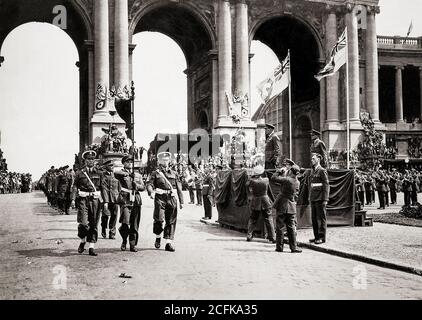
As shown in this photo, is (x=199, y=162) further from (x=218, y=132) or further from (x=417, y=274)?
(x=417, y=274)

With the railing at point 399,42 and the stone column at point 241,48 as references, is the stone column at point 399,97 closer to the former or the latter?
the railing at point 399,42

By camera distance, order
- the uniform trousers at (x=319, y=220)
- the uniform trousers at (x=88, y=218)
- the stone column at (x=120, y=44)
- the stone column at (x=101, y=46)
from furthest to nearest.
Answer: the stone column at (x=120, y=44) → the stone column at (x=101, y=46) → the uniform trousers at (x=319, y=220) → the uniform trousers at (x=88, y=218)

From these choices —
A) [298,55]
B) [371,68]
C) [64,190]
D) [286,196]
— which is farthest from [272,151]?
[298,55]

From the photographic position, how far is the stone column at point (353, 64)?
131 ft

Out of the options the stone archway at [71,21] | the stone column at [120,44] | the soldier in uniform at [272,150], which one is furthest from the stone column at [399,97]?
the soldier in uniform at [272,150]

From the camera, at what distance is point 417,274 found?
8656 millimetres

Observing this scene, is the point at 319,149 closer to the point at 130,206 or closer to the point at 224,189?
the point at 224,189

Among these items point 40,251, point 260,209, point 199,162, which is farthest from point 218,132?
point 40,251

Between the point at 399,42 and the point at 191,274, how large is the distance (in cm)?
5171

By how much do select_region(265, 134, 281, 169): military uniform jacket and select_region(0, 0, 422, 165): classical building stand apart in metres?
18.6

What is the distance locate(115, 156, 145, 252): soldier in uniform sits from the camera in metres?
11.2

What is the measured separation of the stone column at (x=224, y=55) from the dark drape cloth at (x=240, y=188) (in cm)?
2153

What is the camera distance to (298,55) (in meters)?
44.9
